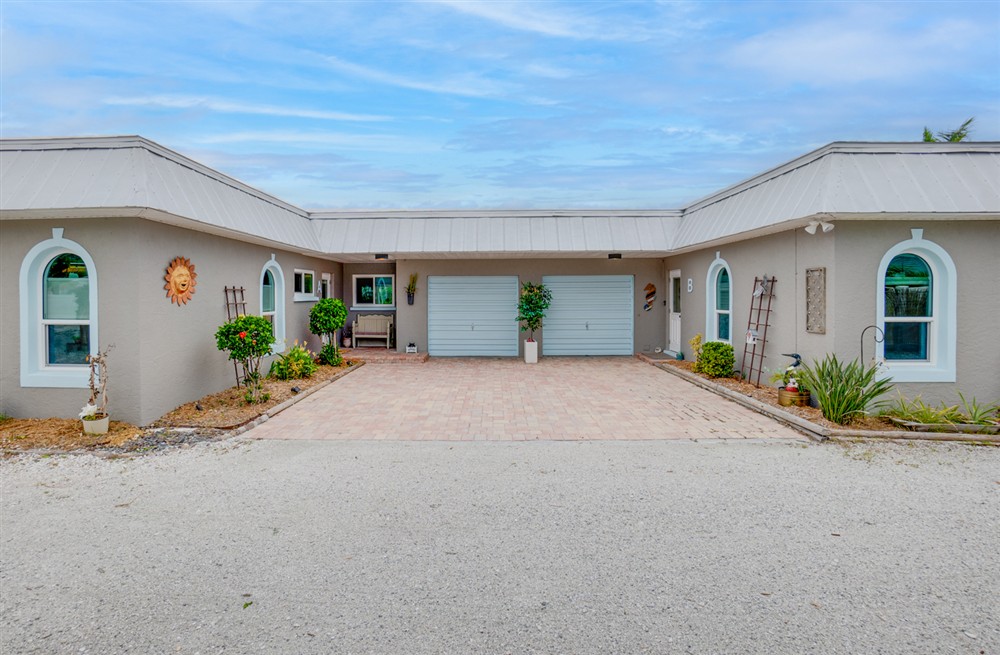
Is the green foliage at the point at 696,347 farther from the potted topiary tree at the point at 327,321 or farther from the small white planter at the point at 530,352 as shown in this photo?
the potted topiary tree at the point at 327,321

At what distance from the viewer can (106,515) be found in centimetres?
442

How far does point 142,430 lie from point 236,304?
3.14 meters

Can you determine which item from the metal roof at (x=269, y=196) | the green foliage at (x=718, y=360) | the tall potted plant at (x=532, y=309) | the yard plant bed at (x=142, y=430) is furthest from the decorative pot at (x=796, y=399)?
the yard plant bed at (x=142, y=430)

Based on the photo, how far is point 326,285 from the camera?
15148 mm

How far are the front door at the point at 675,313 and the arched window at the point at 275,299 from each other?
10.1 metres

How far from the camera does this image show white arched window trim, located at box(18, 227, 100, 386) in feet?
23.2

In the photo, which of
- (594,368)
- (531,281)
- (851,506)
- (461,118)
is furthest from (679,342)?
(851,506)

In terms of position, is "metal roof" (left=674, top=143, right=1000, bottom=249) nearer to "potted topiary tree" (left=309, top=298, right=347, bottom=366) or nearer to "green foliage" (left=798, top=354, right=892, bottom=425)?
"green foliage" (left=798, top=354, right=892, bottom=425)

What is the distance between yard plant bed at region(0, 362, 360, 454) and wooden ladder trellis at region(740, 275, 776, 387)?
28.3ft

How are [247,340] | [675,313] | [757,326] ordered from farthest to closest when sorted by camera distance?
[675,313]
[757,326]
[247,340]

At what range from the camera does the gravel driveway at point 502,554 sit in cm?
282

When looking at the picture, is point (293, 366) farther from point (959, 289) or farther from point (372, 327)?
point (959, 289)

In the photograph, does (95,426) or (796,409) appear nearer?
(95,426)

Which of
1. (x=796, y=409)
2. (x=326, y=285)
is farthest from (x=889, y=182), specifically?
(x=326, y=285)
